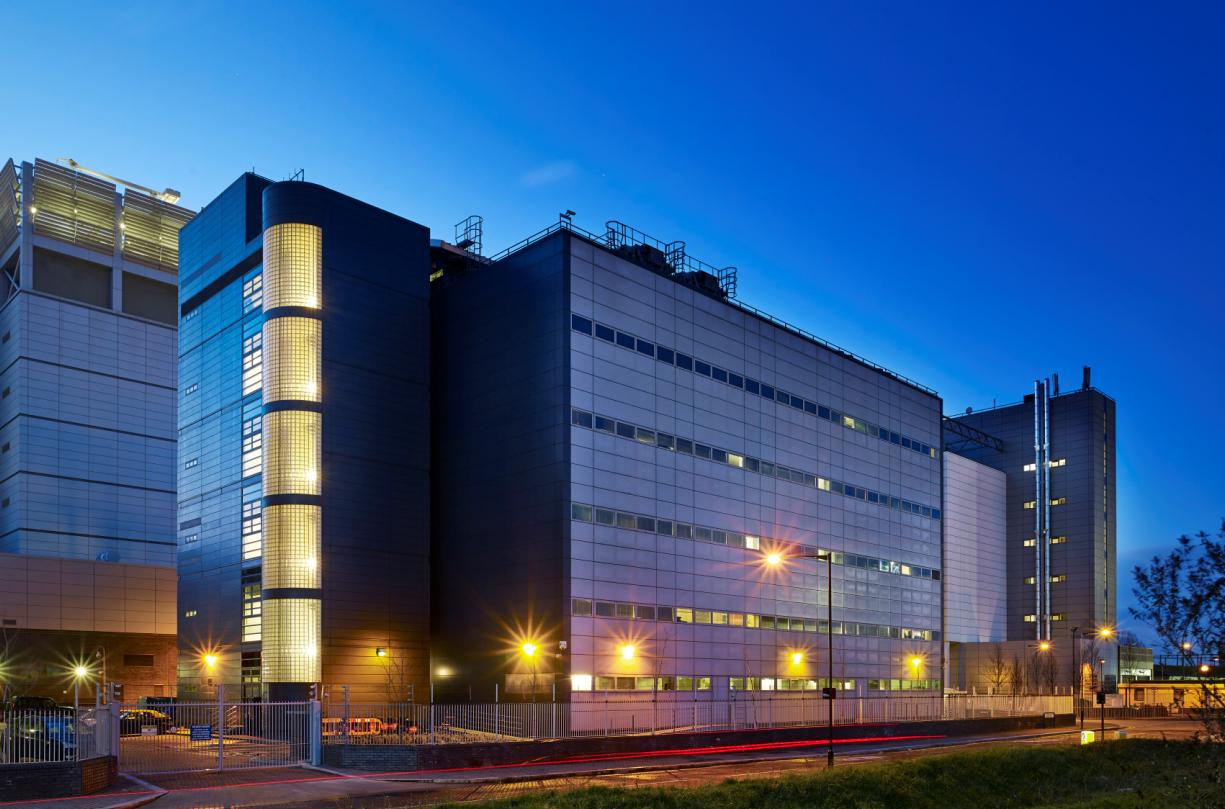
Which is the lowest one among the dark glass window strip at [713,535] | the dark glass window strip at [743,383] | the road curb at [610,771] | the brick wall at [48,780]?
the road curb at [610,771]

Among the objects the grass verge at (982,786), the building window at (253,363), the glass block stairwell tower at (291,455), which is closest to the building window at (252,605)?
the glass block stairwell tower at (291,455)

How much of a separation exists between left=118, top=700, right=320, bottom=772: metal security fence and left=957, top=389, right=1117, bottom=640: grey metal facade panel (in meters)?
118

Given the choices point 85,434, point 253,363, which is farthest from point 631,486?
point 85,434

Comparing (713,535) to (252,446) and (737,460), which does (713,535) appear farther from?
(252,446)

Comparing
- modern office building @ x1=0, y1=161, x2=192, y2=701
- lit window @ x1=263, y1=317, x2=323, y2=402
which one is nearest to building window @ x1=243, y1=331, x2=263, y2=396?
lit window @ x1=263, y1=317, x2=323, y2=402

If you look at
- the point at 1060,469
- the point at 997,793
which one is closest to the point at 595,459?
the point at 997,793

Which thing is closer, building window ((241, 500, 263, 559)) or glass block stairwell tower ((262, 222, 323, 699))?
glass block stairwell tower ((262, 222, 323, 699))

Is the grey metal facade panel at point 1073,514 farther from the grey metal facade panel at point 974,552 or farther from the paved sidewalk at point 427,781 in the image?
the paved sidewalk at point 427,781

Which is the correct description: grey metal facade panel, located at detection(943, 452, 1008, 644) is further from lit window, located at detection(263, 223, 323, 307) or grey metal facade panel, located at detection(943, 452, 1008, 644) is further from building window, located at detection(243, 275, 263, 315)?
building window, located at detection(243, 275, 263, 315)

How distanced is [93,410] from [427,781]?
331ft

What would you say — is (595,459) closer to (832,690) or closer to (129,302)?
(832,690)

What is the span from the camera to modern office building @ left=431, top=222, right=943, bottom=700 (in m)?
64.8

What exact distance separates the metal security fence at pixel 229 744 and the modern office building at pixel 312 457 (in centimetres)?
1981

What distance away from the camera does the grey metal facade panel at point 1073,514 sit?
5531 inches
